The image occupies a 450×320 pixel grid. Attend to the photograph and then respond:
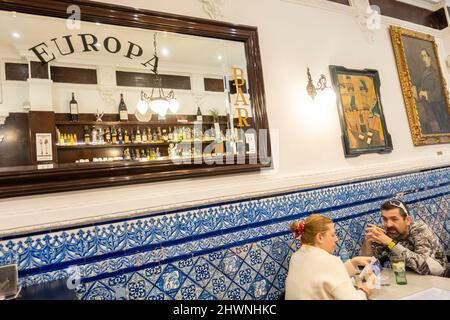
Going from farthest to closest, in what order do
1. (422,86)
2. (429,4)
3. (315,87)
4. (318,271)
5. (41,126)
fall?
(429,4)
(422,86)
(315,87)
(41,126)
(318,271)

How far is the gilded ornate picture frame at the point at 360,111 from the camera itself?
310 cm

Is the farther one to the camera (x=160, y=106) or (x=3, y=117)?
(x=160, y=106)

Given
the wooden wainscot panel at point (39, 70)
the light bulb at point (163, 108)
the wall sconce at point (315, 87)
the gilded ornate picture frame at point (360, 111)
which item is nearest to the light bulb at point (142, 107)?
the light bulb at point (163, 108)

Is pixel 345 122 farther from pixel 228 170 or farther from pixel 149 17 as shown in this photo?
pixel 149 17

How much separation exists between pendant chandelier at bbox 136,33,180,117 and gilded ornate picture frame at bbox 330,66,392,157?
1.81 metres

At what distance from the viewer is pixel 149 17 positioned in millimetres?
2211

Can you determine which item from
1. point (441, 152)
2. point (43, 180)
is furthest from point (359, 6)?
point (43, 180)

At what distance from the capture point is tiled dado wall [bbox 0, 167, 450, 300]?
1.68m

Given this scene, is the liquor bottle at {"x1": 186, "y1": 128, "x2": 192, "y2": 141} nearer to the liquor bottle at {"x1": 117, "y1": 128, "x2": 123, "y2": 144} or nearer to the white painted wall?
the white painted wall

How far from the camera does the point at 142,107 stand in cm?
220

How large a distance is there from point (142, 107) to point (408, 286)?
2201 mm

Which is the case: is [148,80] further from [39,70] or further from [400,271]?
[400,271]

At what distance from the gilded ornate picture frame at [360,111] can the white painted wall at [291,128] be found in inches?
3.7

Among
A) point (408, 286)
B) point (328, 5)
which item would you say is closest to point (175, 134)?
point (408, 286)
